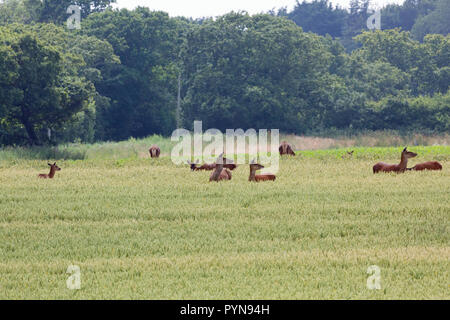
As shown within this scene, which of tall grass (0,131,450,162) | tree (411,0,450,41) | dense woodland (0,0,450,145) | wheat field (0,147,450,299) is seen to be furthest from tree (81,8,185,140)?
tree (411,0,450,41)

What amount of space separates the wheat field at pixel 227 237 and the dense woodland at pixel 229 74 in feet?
81.2

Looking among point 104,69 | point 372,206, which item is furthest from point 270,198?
point 104,69

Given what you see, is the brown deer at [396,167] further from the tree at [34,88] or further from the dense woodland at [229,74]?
the dense woodland at [229,74]

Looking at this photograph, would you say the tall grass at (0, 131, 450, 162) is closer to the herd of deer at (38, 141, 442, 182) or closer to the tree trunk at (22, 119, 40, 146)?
the tree trunk at (22, 119, 40, 146)

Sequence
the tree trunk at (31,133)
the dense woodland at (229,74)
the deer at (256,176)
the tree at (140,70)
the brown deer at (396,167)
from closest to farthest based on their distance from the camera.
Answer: the deer at (256,176) → the brown deer at (396,167) → the tree trunk at (31,133) → the dense woodland at (229,74) → the tree at (140,70)

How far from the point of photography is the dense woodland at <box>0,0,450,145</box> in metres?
53.7

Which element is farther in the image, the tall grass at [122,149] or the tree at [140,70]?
the tree at [140,70]

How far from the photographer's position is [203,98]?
58094mm

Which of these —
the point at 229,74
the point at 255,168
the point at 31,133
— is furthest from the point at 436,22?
the point at 255,168

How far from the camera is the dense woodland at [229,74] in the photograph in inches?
2115

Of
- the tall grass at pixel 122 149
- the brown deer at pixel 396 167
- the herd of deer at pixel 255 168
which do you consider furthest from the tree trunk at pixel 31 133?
the brown deer at pixel 396 167

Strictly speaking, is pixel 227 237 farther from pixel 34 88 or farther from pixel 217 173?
pixel 34 88

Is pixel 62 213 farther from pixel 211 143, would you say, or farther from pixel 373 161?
pixel 211 143

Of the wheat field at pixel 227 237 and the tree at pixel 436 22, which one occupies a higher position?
the tree at pixel 436 22
